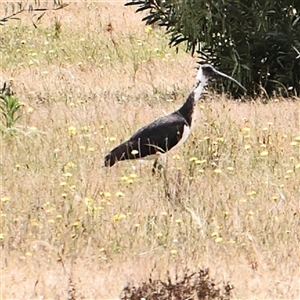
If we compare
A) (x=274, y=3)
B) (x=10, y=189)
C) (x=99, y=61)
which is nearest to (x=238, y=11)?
(x=274, y=3)

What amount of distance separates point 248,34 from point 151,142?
4149 millimetres

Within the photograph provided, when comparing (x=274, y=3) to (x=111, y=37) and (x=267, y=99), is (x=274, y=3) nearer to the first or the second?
(x=267, y=99)

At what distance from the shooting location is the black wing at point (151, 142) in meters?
7.99

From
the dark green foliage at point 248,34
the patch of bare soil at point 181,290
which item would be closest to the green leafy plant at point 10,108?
the dark green foliage at point 248,34

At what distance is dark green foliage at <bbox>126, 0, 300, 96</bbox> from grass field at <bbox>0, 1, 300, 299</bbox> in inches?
24.6

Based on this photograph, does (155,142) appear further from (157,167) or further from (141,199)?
(141,199)

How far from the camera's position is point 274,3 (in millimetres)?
11438

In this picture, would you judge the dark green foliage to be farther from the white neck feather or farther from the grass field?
the white neck feather

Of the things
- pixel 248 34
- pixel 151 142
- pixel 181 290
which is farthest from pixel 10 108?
pixel 181 290

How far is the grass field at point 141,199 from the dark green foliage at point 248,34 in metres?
0.63

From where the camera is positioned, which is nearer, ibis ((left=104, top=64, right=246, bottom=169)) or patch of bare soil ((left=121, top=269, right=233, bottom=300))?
patch of bare soil ((left=121, top=269, right=233, bottom=300))

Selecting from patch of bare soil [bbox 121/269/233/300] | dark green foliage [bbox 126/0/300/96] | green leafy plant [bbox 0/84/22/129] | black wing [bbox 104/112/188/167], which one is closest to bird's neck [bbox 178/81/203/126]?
black wing [bbox 104/112/188/167]

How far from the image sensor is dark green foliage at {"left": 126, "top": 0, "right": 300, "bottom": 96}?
11.5 m

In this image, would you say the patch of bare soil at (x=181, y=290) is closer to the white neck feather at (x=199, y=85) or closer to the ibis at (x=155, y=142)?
the ibis at (x=155, y=142)
